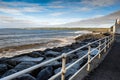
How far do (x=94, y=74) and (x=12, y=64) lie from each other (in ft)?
21.2

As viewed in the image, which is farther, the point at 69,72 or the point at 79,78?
the point at 69,72

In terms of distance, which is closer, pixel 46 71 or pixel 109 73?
pixel 109 73

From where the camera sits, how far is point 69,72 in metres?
8.14

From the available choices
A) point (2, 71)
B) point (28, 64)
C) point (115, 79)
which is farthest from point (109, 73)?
point (2, 71)

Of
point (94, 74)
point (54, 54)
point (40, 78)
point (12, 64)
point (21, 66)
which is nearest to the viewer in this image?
point (94, 74)

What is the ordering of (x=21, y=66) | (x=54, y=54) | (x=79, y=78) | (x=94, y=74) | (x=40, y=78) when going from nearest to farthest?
(x=79, y=78) → (x=94, y=74) → (x=40, y=78) → (x=21, y=66) → (x=54, y=54)

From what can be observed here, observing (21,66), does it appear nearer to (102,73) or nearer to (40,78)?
(40,78)

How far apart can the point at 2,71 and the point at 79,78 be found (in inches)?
203

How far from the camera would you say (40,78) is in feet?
26.0

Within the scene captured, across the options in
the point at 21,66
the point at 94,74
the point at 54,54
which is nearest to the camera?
the point at 94,74

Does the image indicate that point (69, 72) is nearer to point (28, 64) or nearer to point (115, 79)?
point (115, 79)

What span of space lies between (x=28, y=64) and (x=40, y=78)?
2573mm

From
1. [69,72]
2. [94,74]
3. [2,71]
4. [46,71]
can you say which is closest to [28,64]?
[2,71]

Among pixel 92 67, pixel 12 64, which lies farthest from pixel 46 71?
pixel 12 64
